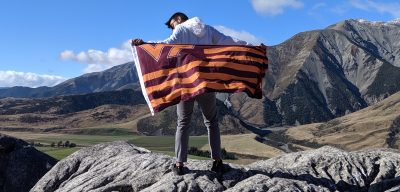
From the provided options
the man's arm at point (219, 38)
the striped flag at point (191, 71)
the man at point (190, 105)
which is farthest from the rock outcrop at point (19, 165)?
the man's arm at point (219, 38)

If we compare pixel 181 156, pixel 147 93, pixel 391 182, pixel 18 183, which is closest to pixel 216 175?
pixel 181 156

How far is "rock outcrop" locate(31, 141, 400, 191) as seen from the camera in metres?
15.8

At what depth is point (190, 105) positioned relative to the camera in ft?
52.1

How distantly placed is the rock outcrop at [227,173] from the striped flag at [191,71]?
7.99ft

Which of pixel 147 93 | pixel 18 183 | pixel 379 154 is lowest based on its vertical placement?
pixel 18 183

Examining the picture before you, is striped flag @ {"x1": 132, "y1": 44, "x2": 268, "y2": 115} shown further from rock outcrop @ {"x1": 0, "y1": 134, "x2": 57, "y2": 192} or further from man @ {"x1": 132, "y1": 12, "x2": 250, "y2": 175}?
rock outcrop @ {"x1": 0, "y1": 134, "x2": 57, "y2": 192}

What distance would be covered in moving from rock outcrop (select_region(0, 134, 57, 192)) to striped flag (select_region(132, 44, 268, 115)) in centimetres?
1113

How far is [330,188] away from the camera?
659 inches

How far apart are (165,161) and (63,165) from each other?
5.28m

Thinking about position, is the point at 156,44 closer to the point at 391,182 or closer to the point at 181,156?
the point at 181,156

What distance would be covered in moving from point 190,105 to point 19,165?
13621 millimetres

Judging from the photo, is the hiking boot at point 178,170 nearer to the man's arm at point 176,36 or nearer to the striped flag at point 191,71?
the striped flag at point 191,71

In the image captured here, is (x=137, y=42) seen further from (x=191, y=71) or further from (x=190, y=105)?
(x=190, y=105)

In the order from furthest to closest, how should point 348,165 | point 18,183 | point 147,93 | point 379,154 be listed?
point 18,183, point 379,154, point 348,165, point 147,93
